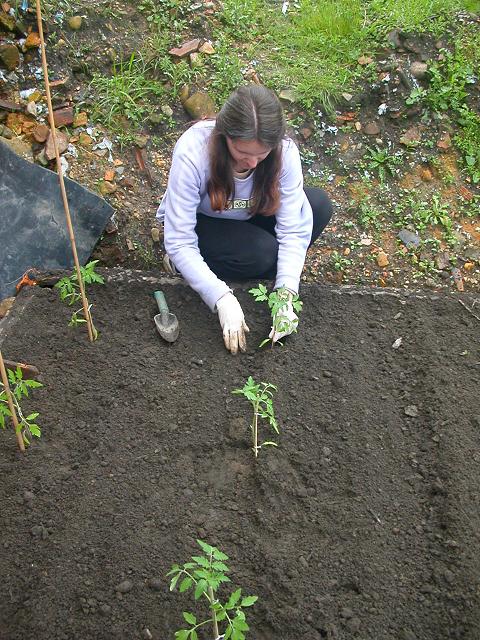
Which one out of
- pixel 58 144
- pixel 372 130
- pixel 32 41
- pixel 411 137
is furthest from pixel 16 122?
pixel 411 137

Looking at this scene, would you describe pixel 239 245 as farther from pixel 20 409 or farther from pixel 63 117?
pixel 63 117

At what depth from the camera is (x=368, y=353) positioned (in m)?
2.85

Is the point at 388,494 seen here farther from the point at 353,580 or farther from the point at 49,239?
A: the point at 49,239

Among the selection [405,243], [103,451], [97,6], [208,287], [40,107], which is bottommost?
[405,243]

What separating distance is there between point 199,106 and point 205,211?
114 cm

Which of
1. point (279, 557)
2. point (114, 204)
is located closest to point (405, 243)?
point (114, 204)

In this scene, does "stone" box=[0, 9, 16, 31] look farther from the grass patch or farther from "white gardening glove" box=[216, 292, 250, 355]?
"white gardening glove" box=[216, 292, 250, 355]

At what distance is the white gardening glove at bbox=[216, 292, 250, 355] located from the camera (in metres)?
2.72

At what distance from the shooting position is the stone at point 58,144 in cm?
337

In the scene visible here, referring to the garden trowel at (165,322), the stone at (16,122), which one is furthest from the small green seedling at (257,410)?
the stone at (16,122)

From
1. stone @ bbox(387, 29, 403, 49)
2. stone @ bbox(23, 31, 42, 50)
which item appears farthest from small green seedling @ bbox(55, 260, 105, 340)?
stone @ bbox(387, 29, 403, 49)

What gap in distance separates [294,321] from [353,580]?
1.02 meters

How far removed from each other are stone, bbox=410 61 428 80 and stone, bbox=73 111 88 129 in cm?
206

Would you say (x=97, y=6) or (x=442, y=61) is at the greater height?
(x=97, y=6)
